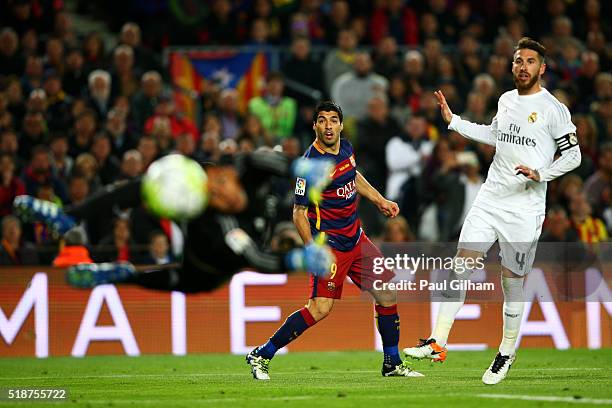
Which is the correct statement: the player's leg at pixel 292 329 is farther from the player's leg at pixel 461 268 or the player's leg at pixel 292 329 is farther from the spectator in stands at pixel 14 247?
the spectator in stands at pixel 14 247

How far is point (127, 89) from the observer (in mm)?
18328

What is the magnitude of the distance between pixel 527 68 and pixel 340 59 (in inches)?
322

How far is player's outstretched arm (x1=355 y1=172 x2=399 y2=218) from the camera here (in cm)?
1127

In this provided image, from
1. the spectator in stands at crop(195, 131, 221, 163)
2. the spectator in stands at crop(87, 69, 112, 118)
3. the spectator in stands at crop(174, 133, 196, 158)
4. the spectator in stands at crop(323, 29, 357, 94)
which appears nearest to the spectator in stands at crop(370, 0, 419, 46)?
the spectator in stands at crop(323, 29, 357, 94)

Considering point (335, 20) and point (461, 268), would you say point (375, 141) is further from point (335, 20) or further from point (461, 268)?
point (461, 268)

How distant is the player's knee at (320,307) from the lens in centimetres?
1152

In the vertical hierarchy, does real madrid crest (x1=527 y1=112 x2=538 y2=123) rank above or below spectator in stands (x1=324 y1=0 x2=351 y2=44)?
→ below

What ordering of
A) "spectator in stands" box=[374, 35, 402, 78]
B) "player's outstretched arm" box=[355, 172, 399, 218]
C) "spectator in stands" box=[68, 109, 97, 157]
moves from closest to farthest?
"player's outstretched arm" box=[355, 172, 399, 218], "spectator in stands" box=[68, 109, 97, 157], "spectator in stands" box=[374, 35, 402, 78]

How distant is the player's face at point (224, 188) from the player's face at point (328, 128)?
121 centimetres

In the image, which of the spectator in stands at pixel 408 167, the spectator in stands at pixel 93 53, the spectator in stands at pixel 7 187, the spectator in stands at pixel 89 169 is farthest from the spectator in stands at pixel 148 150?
the spectator in stands at pixel 408 167

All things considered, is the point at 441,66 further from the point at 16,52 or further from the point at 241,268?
the point at 241,268

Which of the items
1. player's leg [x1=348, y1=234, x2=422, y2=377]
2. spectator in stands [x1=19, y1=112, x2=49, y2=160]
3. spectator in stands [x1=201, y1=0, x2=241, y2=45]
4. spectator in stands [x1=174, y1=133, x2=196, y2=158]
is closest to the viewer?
player's leg [x1=348, y1=234, x2=422, y2=377]

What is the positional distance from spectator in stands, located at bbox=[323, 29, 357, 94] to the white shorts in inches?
308

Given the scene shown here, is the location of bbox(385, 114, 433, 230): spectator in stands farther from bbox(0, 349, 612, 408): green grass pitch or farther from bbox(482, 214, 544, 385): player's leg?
bbox(482, 214, 544, 385): player's leg
